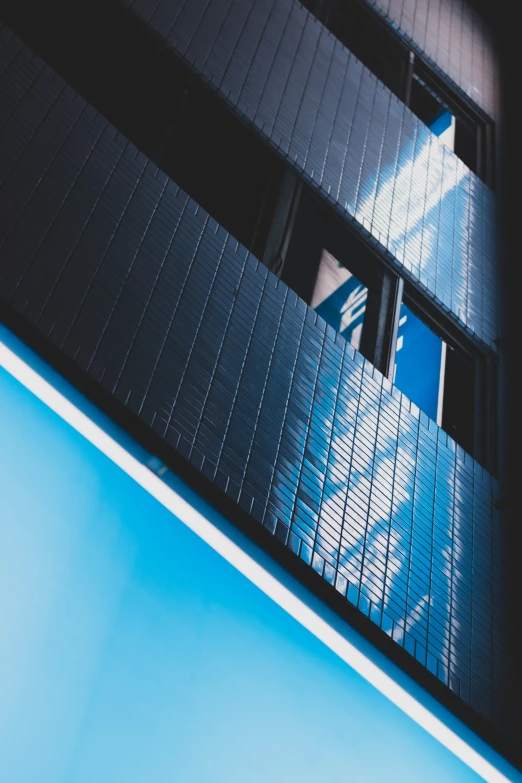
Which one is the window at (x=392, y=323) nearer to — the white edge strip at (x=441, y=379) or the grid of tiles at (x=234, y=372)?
the white edge strip at (x=441, y=379)

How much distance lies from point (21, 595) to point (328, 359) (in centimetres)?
191

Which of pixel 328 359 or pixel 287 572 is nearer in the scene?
pixel 287 572

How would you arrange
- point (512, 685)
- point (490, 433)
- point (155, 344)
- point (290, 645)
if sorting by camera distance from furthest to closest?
point (490, 433) < point (512, 685) < point (155, 344) < point (290, 645)

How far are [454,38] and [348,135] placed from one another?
2632 mm

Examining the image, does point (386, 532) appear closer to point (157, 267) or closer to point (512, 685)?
point (512, 685)

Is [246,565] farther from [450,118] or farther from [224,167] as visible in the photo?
[450,118]

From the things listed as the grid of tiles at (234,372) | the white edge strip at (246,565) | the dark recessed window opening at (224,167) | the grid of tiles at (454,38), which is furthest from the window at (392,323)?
the grid of tiles at (454,38)

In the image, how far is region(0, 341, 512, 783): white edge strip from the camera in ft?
7.62

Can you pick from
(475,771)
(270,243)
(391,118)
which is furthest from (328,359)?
(391,118)

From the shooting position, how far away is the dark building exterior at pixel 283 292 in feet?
9.02

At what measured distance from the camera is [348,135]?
15.0ft

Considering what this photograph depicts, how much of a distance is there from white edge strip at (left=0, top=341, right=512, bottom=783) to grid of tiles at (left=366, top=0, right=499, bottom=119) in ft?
15.5

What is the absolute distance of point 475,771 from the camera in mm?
2625

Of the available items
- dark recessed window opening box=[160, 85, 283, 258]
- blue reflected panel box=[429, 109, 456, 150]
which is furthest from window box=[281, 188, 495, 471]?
blue reflected panel box=[429, 109, 456, 150]
